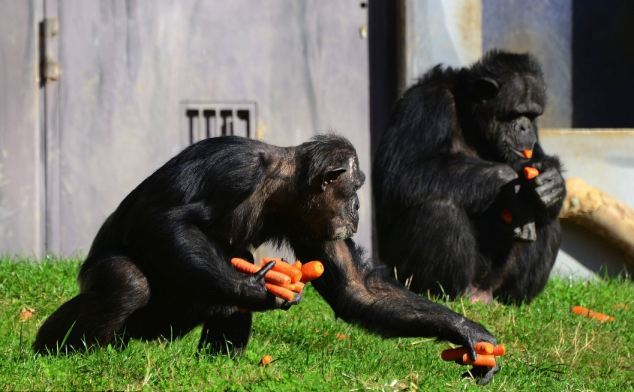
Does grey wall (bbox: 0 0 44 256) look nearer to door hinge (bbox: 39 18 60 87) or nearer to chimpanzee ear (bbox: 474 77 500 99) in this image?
door hinge (bbox: 39 18 60 87)

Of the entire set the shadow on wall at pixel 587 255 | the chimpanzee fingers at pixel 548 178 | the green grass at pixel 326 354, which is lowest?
the shadow on wall at pixel 587 255

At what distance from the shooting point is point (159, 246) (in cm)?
594

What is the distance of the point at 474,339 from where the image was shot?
6.00 meters

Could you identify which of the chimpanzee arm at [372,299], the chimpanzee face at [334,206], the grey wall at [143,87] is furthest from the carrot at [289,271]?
the grey wall at [143,87]

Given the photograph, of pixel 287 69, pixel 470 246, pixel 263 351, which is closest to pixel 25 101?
pixel 287 69

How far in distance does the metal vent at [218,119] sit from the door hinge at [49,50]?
113cm

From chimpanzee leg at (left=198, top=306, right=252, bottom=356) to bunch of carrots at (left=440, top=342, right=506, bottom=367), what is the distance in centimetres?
108

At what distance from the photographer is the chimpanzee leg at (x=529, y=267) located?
9.54 meters

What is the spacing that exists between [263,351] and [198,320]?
44 cm

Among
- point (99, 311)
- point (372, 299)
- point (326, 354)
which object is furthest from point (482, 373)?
point (99, 311)

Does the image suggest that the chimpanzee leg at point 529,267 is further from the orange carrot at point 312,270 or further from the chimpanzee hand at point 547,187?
the orange carrot at point 312,270

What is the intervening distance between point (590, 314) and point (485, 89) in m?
2.24

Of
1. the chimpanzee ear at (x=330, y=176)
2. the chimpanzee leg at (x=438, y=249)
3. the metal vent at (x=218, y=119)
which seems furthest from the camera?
the metal vent at (x=218, y=119)

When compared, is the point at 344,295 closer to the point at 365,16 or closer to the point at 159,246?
the point at 159,246
